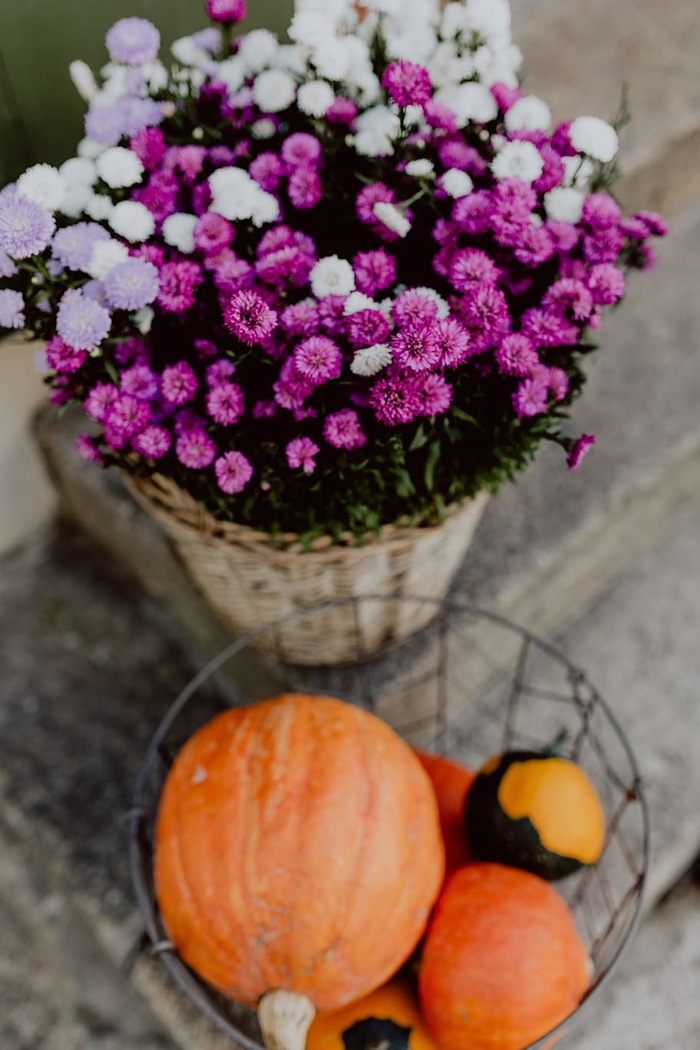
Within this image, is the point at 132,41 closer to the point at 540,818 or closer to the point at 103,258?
the point at 103,258

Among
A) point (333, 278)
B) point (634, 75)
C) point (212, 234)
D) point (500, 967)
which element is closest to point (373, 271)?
point (333, 278)

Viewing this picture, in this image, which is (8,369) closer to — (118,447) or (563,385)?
(118,447)

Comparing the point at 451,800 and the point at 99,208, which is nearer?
the point at 99,208

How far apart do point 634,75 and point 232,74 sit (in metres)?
0.92

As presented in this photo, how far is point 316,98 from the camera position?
84 cm

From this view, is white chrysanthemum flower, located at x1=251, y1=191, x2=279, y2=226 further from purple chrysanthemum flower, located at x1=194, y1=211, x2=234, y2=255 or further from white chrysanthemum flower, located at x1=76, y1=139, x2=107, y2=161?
white chrysanthemum flower, located at x1=76, y1=139, x2=107, y2=161

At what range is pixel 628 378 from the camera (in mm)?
1518

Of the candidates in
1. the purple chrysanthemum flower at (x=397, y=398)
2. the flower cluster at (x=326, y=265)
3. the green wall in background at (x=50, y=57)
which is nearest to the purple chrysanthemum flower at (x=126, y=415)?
the flower cluster at (x=326, y=265)

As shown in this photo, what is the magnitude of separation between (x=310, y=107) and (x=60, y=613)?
924mm

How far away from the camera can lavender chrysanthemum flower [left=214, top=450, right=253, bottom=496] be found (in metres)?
0.77

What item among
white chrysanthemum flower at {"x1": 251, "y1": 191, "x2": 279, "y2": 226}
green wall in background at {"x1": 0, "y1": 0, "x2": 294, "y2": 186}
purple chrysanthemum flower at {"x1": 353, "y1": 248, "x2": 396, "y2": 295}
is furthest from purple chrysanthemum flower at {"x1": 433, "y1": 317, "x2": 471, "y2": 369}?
green wall in background at {"x1": 0, "y1": 0, "x2": 294, "y2": 186}

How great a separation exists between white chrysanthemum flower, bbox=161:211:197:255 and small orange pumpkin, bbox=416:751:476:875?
0.65 m

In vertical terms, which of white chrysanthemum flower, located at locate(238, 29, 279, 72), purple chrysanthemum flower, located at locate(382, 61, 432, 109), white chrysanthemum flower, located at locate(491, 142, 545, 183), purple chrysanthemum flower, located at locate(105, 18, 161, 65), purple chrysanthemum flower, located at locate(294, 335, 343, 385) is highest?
purple chrysanthemum flower, located at locate(382, 61, 432, 109)

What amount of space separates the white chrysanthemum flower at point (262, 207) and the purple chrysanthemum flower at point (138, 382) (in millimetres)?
168
